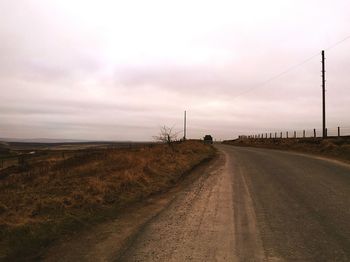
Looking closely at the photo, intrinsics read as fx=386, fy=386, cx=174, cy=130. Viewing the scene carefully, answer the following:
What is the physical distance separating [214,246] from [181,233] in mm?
992

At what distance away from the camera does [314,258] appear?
18.7 feet

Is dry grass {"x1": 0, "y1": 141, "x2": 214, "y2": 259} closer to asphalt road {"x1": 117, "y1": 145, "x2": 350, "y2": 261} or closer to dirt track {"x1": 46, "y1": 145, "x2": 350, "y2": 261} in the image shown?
dirt track {"x1": 46, "y1": 145, "x2": 350, "y2": 261}

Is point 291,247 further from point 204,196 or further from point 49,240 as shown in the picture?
point 204,196

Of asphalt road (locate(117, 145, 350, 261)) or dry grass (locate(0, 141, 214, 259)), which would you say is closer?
asphalt road (locate(117, 145, 350, 261))

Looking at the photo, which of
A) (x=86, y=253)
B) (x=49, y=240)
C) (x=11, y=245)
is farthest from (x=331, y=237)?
(x=11, y=245)

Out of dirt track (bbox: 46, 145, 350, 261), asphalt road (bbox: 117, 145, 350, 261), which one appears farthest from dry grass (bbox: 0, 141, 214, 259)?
asphalt road (bbox: 117, 145, 350, 261)

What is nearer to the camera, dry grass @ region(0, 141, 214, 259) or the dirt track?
the dirt track

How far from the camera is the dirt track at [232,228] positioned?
5.98 m

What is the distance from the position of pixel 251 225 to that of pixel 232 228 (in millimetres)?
456

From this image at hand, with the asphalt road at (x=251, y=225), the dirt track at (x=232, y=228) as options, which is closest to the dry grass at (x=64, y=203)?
the dirt track at (x=232, y=228)

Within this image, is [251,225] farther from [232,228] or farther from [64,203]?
[64,203]

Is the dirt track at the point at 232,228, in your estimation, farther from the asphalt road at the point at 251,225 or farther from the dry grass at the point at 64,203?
the dry grass at the point at 64,203

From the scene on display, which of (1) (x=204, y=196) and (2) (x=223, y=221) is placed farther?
(1) (x=204, y=196)

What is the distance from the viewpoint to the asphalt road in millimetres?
5980
